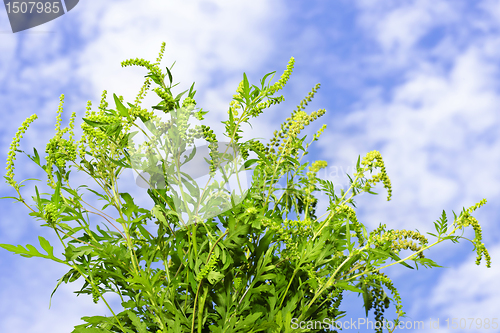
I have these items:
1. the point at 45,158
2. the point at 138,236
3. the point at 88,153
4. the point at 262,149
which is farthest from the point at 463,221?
the point at 45,158

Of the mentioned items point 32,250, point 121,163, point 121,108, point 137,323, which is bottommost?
point 137,323

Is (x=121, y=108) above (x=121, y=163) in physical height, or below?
above

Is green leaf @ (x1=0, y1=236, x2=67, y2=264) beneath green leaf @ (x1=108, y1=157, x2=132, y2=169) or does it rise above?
beneath

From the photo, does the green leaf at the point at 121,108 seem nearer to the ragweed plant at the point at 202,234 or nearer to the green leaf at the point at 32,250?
the ragweed plant at the point at 202,234

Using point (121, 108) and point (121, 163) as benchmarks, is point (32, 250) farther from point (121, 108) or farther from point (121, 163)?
point (121, 108)

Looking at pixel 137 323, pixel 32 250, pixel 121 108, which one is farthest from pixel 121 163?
pixel 137 323

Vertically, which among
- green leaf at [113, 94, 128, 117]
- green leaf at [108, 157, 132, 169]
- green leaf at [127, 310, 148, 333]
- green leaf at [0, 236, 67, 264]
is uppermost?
green leaf at [113, 94, 128, 117]

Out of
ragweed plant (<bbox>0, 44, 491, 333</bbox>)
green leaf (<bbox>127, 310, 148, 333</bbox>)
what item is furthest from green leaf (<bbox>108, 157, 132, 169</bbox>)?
green leaf (<bbox>127, 310, 148, 333</bbox>)

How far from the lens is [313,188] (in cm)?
151

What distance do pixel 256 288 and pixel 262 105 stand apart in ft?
1.91

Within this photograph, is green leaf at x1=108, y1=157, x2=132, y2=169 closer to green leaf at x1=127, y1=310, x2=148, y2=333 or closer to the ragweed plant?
the ragweed plant

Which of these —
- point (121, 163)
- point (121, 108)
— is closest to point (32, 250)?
point (121, 163)

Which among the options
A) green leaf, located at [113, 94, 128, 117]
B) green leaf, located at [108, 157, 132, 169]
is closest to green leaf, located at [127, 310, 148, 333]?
green leaf, located at [108, 157, 132, 169]

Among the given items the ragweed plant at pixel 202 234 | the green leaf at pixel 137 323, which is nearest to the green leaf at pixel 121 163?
the ragweed plant at pixel 202 234
